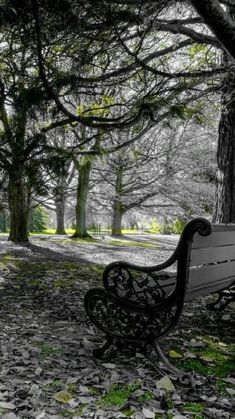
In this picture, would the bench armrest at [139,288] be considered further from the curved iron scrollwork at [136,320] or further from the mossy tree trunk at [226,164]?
the mossy tree trunk at [226,164]

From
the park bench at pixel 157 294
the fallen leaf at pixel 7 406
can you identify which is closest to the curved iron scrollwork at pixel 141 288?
the park bench at pixel 157 294

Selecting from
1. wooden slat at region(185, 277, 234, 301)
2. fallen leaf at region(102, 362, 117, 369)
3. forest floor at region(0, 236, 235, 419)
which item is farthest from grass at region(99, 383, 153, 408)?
wooden slat at region(185, 277, 234, 301)

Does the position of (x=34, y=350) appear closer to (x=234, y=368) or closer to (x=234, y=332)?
(x=234, y=368)

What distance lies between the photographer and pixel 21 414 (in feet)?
6.68

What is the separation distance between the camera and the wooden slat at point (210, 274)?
2920 millimetres

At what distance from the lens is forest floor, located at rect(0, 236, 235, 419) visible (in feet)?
7.16

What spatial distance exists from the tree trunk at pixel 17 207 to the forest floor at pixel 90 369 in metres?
6.60

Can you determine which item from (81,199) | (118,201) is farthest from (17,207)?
(118,201)

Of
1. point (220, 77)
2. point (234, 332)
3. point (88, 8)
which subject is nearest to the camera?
point (234, 332)

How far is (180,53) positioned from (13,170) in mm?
5131

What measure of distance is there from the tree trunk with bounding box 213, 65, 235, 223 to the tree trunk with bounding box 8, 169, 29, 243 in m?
6.26

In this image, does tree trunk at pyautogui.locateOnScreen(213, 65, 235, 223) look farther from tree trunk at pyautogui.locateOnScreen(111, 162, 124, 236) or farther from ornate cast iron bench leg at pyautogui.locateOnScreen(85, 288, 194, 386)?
tree trunk at pyautogui.locateOnScreen(111, 162, 124, 236)

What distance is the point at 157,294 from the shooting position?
9.32ft

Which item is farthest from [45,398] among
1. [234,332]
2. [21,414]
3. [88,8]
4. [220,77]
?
[220,77]
